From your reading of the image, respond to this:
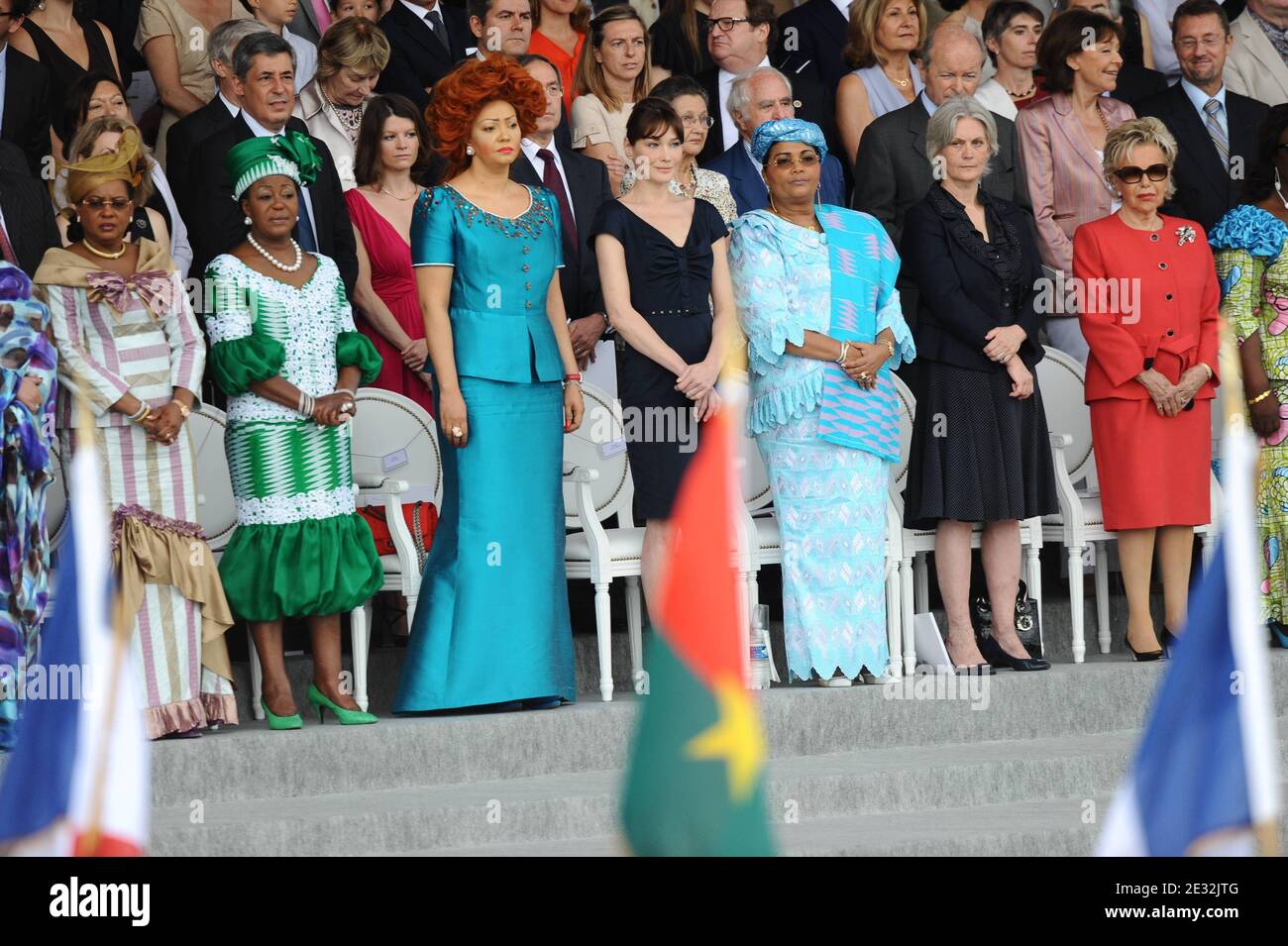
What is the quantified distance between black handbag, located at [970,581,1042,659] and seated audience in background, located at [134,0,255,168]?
323 cm

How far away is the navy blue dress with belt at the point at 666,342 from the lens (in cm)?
623

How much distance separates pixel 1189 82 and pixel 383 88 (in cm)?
323

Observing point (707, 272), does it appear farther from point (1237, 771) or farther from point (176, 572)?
point (1237, 771)

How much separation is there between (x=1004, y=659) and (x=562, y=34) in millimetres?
3180

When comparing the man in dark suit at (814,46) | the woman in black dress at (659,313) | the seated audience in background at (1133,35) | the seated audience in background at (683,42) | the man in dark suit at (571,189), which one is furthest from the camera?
the seated audience in background at (1133,35)

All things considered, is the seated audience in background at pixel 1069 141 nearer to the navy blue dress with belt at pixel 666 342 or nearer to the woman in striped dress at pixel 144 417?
the navy blue dress with belt at pixel 666 342

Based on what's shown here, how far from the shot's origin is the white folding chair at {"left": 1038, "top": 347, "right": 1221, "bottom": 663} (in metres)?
7.07

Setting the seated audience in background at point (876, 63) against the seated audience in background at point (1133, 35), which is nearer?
the seated audience in background at point (876, 63)

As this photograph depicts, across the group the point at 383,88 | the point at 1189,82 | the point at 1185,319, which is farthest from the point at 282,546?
the point at 1189,82

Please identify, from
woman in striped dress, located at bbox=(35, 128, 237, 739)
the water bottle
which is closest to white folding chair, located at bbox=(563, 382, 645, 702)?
the water bottle

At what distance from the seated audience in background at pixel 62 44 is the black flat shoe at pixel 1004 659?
351 centimetres

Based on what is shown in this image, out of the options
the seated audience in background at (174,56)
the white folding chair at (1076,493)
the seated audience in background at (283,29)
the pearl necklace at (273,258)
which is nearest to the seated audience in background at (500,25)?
the seated audience in background at (283,29)

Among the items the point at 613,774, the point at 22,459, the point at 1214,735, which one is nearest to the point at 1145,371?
the point at 613,774

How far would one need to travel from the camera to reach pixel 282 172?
19.3 feet
